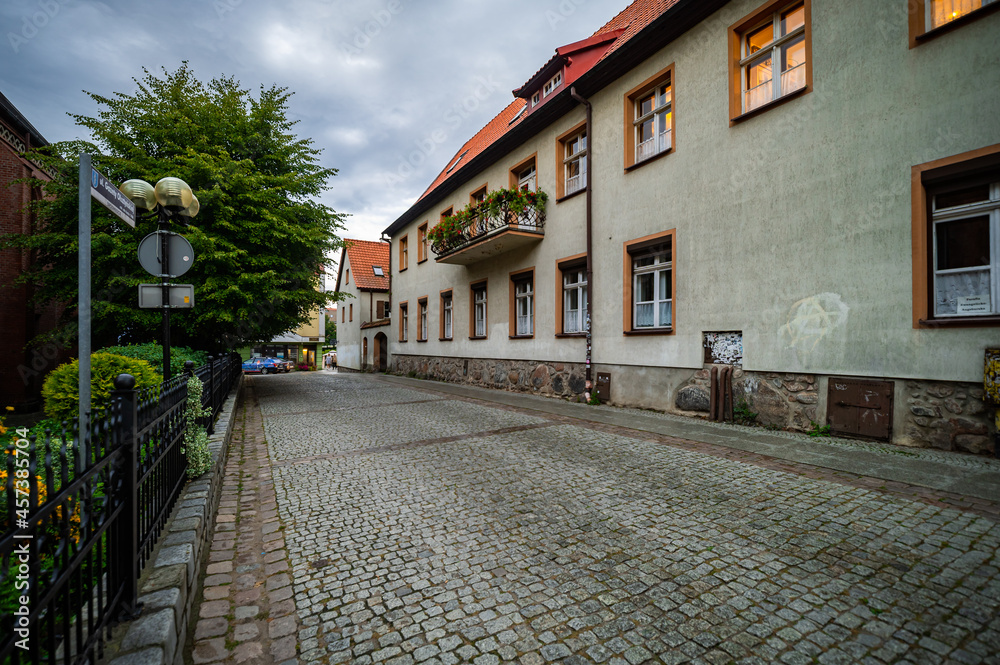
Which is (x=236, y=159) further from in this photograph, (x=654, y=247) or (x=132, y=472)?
(x=132, y=472)

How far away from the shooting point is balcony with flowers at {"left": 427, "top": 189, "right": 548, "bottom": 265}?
12984 mm

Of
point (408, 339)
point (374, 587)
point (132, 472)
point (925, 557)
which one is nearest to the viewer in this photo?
point (132, 472)

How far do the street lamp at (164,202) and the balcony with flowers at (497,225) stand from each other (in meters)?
8.43

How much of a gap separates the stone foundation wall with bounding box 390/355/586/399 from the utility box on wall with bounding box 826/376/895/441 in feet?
18.0

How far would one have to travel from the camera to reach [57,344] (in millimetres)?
16234

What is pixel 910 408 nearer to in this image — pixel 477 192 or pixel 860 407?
pixel 860 407

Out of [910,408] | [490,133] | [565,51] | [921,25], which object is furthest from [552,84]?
[910,408]

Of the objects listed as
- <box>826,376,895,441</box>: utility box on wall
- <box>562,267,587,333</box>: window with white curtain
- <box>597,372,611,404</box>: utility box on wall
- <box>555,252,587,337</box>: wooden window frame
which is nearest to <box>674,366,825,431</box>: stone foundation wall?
<box>826,376,895,441</box>: utility box on wall

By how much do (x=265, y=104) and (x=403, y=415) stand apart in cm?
988

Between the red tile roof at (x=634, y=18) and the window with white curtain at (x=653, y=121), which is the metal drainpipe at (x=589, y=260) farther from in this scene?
the red tile roof at (x=634, y=18)

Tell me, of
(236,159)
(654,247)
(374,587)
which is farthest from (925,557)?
(236,159)

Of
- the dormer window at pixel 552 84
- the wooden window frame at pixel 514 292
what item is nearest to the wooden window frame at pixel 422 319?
the wooden window frame at pixel 514 292

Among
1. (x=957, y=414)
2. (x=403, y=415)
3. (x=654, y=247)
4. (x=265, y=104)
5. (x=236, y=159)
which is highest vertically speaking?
(x=265, y=104)

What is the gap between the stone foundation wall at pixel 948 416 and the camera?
570cm
